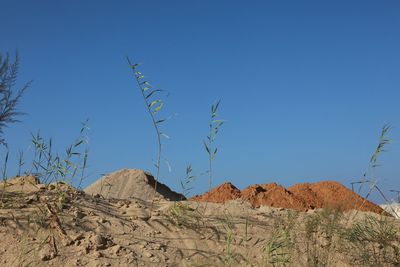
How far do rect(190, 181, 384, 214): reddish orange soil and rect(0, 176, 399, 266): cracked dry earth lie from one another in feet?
10.1

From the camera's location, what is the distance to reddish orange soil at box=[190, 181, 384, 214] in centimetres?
831

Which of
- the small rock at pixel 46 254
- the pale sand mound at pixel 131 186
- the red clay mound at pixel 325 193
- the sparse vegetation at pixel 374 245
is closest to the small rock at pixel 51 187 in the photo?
the small rock at pixel 46 254

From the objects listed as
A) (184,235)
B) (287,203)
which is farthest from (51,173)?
(287,203)

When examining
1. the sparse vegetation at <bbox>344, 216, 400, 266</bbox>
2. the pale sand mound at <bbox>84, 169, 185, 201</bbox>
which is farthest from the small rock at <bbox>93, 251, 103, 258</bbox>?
the pale sand mound at <bbox>84, 169, 185, 201</bbox>

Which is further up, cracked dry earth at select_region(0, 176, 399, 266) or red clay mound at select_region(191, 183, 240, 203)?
red clay mound at select_region(191, 183, 240, 203)

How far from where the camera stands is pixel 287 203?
8273 millimetres

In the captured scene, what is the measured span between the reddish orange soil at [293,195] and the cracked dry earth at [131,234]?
3093 mm

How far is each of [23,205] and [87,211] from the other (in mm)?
638

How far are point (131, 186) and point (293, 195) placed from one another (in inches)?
164

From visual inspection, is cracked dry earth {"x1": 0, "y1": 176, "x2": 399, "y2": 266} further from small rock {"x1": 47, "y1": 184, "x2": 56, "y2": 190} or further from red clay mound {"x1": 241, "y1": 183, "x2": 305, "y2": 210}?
red clay mound {"x1": 241, "y1": 183, "x2": 305, "y2": 210}

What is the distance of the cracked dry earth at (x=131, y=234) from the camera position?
4004mm

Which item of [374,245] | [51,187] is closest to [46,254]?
[51,187]

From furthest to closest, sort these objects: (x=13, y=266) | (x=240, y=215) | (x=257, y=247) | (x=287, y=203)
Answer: (x=287, y=203)
(x=240, y=215)
(x=257, y=247)
(x=13, y=266)

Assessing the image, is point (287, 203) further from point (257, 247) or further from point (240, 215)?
point (257, 247)
